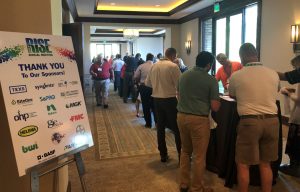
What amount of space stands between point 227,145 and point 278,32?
357 centimetres

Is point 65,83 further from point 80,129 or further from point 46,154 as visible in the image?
point 46,154

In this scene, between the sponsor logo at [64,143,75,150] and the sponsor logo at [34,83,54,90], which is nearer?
the sponsor logo at [34,83,54,90]

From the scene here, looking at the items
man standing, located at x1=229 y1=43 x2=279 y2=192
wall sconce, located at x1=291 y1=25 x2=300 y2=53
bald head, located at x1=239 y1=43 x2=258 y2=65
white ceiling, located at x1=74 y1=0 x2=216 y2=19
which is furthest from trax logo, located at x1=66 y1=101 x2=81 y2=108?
white ceiling, located at x1=74 y1=0 x2=216 y2=19

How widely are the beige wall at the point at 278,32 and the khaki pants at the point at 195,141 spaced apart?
134 inches

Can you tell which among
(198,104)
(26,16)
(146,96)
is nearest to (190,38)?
(146,96)

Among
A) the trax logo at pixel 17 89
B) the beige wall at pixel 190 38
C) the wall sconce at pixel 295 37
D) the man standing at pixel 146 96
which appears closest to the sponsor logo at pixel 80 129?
the trax logo at pixel 17 89

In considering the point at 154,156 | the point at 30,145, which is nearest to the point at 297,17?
the point at 154,156

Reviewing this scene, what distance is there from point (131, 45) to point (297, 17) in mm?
16578

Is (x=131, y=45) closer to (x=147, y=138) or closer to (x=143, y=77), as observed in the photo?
(x=143, y=77)

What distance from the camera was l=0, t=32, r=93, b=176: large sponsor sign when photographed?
196 centimetres

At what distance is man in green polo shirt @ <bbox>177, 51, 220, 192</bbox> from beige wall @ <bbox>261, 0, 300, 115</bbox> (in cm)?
337

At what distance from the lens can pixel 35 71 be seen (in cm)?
219

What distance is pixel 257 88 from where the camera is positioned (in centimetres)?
277

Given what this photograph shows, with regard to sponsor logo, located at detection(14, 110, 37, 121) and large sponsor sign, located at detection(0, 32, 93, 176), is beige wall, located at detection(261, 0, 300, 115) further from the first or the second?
sponsor logo, located at detection(14, 110, 37, 121)
